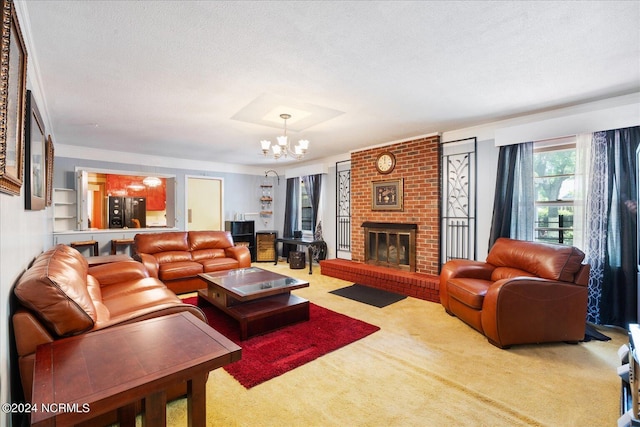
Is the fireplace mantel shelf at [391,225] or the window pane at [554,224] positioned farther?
the fireplace mantel shelf at [391,225]

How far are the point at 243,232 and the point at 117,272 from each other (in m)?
3.71

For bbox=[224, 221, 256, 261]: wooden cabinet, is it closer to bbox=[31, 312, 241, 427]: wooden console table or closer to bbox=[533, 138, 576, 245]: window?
bbox=[31, 312, 241, 427]: wooden console table

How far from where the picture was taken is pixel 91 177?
7.53m

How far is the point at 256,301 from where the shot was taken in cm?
307

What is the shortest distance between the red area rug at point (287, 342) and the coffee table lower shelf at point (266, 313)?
7 centimetres

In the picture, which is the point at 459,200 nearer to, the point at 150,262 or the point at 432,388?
the point at 432,388

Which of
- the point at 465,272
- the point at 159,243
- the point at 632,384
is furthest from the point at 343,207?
the point at 632,384

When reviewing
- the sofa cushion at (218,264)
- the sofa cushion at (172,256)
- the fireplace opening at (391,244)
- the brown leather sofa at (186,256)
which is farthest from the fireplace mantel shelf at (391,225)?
the sofa cushion at (172,256)

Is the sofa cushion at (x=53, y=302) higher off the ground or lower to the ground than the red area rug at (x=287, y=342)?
higher

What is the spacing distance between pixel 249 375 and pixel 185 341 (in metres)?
1.01

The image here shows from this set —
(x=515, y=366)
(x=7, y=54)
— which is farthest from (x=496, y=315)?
(x=7, y=54)

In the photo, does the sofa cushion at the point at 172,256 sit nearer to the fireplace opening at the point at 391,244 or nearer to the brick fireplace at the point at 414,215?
Result: the brick fireplace at the point at 414,215

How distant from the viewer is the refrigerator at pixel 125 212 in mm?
6914

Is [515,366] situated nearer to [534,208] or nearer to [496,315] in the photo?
[496,315]
